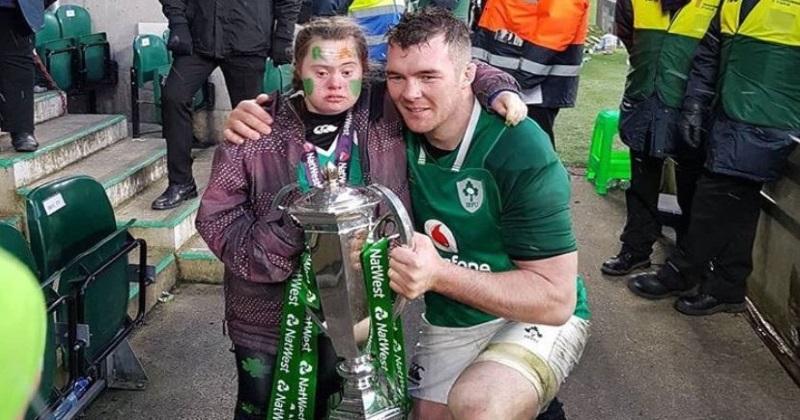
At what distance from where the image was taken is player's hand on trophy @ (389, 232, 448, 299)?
6.40ft

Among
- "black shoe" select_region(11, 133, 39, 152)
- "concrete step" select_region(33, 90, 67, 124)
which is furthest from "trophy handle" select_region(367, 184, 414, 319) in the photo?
"concrete step" select_region(33, 90, 67, 124)

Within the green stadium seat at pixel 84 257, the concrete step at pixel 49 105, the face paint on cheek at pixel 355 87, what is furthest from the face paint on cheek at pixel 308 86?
the concrete step at pixel 49 105

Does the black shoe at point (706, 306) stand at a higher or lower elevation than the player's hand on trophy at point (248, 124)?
lower

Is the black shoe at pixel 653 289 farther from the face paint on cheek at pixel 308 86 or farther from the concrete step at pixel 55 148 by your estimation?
the concrete step at pixel 55 148

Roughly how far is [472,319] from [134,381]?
5.64 ft

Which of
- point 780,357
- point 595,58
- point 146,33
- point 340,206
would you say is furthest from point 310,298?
point 595,58

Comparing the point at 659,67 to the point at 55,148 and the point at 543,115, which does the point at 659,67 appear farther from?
the point at 55,148

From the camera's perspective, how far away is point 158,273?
4.20 metres

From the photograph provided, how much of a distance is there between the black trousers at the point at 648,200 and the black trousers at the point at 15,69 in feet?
10.7

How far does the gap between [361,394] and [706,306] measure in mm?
2687

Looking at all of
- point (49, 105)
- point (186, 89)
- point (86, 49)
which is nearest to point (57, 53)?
point (86, 49)

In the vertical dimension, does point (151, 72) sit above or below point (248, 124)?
below

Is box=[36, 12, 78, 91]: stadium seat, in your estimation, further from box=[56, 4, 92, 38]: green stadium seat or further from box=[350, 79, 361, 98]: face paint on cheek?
box=[350, 79, 361, 98]: face paint on cheek

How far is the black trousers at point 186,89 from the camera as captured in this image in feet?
14.9
